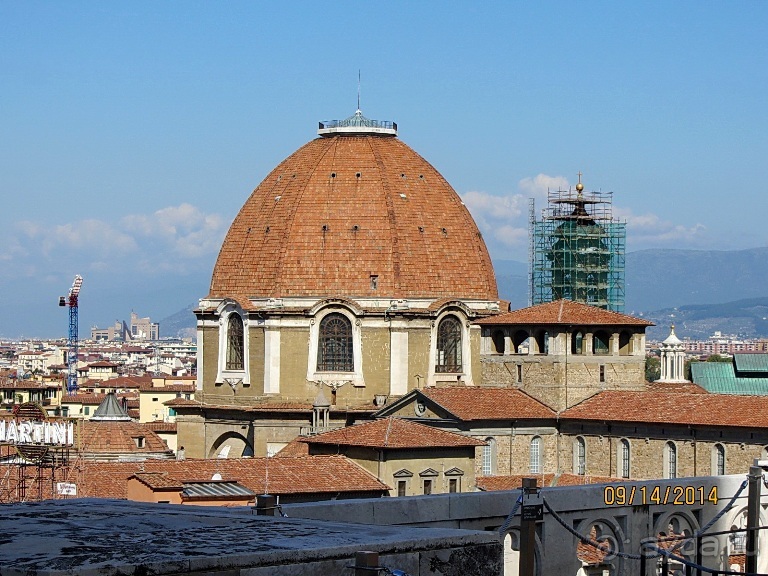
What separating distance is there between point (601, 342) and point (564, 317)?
4.43 m

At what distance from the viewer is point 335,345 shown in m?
62.2

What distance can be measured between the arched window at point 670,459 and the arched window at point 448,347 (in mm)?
12247

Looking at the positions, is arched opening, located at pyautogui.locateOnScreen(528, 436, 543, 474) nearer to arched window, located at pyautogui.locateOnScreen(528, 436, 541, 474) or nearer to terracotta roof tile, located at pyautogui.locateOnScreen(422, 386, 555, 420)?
arched window, located at pyautogui.locateOnScreen(528, 436, 541, 474)

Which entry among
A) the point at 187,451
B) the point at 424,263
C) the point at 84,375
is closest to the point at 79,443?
the point at 187,451

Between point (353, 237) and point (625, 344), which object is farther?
point (353, 237)

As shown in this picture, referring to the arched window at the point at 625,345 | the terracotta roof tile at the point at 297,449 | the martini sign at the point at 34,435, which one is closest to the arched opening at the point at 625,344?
the arched window at the point at 625,345

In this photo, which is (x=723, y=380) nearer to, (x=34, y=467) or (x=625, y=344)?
(x=625, y=344)

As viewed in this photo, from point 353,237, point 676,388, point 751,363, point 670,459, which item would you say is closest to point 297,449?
point 670,459

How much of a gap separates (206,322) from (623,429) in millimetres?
17695

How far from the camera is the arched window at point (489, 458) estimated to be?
180ft

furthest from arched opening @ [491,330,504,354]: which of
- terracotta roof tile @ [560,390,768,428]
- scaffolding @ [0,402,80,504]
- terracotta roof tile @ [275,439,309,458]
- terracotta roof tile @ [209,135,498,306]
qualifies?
scaffolding @ [0,402,80,504]
